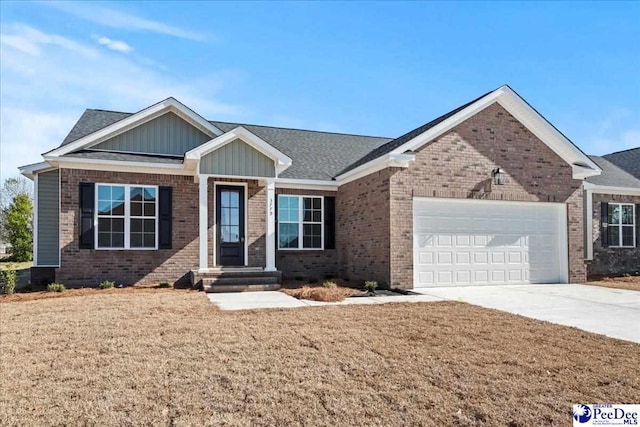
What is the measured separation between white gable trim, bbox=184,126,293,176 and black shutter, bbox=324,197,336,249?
298 cm

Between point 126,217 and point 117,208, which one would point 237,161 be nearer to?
point 126,217

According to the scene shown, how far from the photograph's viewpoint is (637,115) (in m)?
19.5

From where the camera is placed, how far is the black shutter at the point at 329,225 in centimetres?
1511

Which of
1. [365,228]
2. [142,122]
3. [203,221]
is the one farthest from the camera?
[142,122]

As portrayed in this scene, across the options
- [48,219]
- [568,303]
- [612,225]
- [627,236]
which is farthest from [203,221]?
[627,236]

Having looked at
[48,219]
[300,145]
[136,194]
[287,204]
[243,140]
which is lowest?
[48,219]

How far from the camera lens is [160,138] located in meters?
13.5

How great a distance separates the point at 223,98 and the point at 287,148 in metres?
3.36

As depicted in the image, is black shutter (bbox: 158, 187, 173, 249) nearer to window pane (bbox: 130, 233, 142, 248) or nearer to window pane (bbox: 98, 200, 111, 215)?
window pane (bbox: 130, 233, 142, 248)

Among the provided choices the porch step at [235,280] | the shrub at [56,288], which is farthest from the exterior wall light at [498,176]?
the shrub at [56,288]

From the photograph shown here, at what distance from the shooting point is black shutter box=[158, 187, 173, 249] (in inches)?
504

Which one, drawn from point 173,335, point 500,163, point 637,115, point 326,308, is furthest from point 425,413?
point 637,115

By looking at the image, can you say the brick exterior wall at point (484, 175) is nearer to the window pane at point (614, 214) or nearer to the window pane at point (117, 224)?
the window pane at point (614, 214)

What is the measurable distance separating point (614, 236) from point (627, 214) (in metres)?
1.23
